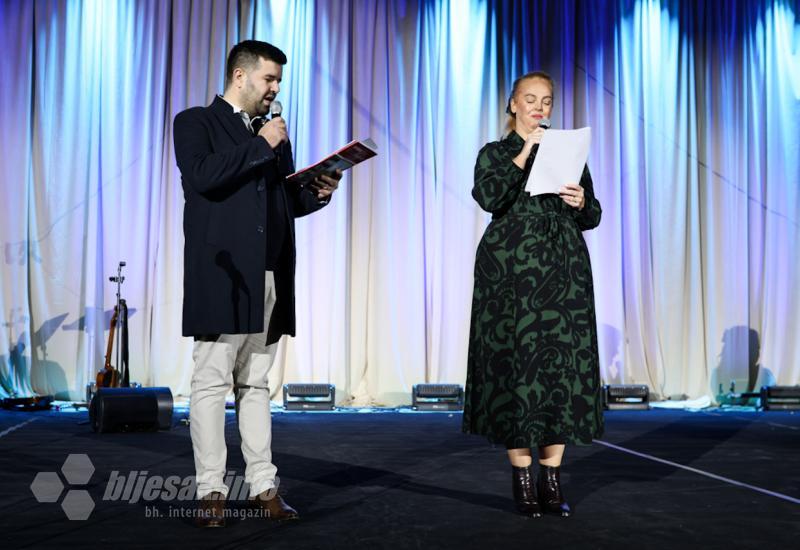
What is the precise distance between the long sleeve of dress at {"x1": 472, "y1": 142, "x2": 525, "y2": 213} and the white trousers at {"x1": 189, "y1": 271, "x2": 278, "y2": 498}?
0.61 meters

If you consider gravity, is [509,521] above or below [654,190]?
below

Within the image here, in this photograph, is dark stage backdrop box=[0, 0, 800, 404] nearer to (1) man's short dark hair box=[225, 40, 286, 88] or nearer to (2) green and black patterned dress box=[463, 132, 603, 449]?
(2) green and black patterned dress box=[463, 132, 603, 449]

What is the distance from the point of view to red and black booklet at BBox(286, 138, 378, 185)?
204cm

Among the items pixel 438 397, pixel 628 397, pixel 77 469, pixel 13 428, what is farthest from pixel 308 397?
pixel 77 469

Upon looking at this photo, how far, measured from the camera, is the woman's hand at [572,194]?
221 cm

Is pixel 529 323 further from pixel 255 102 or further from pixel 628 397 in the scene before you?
pixel 628 397

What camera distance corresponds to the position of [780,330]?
6.27m

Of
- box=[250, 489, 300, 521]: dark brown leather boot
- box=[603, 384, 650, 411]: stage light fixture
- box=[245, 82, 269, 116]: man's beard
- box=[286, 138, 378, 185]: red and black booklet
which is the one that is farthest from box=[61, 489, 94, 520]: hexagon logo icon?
box=[603, 384, 650, 411]: stage light fixture

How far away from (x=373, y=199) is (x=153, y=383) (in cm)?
195

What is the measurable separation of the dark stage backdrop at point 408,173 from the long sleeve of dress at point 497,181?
12.1 feet

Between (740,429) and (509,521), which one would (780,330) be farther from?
(509,521)

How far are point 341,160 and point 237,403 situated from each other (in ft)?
2.24

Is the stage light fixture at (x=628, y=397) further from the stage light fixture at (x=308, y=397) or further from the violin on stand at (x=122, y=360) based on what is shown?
the violin on stand at (x=122, y=360)

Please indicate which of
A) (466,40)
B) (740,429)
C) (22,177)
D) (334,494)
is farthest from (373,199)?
(334,494)
